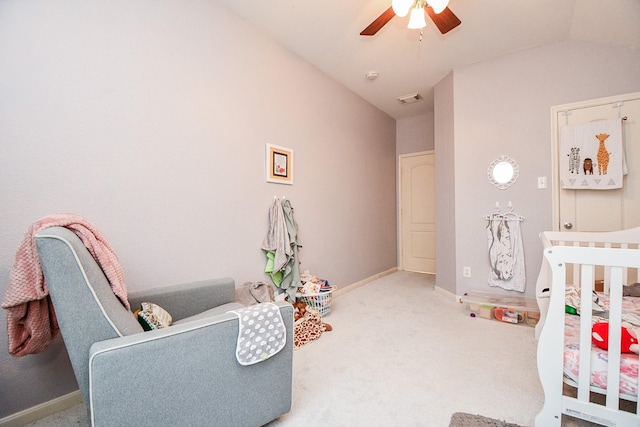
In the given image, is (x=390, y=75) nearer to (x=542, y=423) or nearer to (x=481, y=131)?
(x=481, y=131)

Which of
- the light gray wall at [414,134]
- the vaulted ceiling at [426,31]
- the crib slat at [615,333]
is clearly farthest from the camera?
the light gray wall at [414,134]

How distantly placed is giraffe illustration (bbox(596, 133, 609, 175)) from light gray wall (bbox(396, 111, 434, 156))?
7.25 ft

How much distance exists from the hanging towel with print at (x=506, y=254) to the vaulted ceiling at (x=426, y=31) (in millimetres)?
1721

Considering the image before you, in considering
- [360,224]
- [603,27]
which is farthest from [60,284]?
[603,27]

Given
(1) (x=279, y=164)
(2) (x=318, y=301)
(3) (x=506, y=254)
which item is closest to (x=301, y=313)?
(2) (x=318, y=301)

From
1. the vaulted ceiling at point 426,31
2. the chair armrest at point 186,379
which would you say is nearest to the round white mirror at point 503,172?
the vaulted ceiling at point 426,31

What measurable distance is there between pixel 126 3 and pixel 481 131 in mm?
3265

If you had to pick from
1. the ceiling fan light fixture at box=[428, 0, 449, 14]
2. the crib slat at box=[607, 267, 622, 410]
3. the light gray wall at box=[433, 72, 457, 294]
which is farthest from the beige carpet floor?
the ceiling fan light fixture at box=[428, 0, 449, 14]

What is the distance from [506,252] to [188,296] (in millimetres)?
2987

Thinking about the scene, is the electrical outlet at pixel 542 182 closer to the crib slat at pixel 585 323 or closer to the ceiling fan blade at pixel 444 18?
the ceiling fan blade at pixel 444 18

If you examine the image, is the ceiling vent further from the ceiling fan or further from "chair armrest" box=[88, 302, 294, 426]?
"chair armrest" box=[88, 302, 294, 426]

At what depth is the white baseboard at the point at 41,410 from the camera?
1.34 meters

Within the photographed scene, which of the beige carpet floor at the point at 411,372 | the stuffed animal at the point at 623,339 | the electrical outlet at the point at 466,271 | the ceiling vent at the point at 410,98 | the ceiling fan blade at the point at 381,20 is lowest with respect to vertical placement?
the beige carpet floor at the point at 411,372

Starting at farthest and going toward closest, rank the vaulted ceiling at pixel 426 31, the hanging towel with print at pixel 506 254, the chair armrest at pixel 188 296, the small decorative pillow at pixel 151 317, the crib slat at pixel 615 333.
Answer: the hanging towel with print at pixel 506 254
the vaulted ceiling at pixel 426 31
the chair armrest at pixel 188 296
the small decorative pillow at pixel 151 317
the crib slat at pixel 615 333
